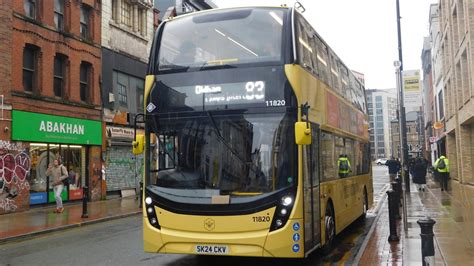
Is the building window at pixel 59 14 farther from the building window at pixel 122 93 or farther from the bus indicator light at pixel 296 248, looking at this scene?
the bus indicator light at pixel 296 248

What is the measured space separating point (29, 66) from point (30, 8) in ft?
7.58

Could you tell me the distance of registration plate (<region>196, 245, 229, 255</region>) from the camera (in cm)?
714

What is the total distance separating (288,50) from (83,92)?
17221 mm

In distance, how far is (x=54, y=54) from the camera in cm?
2050

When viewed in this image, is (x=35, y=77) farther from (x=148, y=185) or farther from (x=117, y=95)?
(x=148, y=185)

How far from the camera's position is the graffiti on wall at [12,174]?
1727 centimetres

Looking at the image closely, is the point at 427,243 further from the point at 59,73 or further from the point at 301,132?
the point at 59,73

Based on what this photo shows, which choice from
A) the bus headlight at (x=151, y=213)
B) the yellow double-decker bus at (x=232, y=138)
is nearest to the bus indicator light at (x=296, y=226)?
the yellow double-decker bus at (x=232, y=138)

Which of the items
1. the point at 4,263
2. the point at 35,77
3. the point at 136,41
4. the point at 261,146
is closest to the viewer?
the point at 261,146

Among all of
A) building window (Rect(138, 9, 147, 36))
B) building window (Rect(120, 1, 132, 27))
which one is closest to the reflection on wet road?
building window (Rect(120, 1, 132, 27))

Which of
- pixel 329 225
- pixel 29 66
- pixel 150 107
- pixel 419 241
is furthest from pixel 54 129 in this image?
pixel 419 241

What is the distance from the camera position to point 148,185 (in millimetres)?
7719

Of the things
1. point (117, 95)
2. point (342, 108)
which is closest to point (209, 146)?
point (342, 108)

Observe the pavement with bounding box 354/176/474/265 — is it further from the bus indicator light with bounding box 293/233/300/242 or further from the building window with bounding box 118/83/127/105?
the building window with bounding box 118/83/127/105
